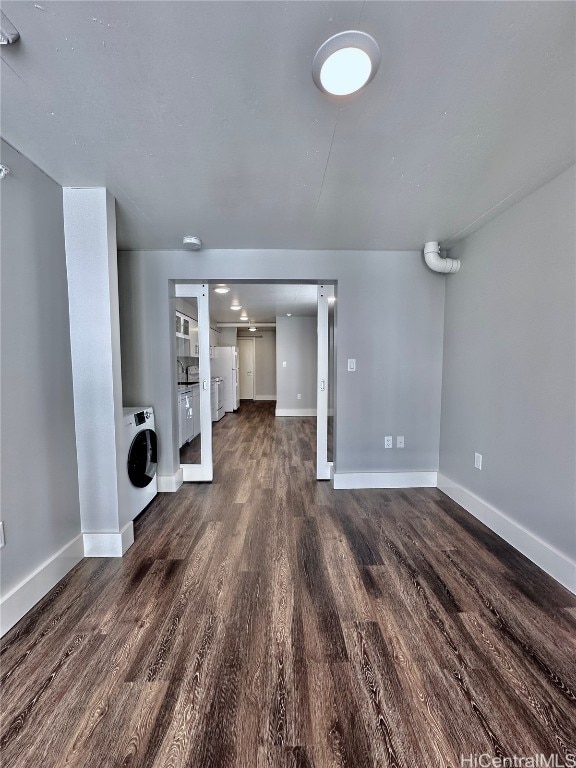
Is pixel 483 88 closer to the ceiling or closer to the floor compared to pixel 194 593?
closer to the ceiling

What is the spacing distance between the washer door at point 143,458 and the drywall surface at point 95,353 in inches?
9.9

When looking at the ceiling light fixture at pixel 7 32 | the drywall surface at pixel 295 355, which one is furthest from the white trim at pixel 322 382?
the drywall surface at pixel 295 355

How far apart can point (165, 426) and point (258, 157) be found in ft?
7.42

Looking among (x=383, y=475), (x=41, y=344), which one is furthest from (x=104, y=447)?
(x=383, y=475)

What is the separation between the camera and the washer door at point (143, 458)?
219 centimetres

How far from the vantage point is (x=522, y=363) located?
1927 millimetres

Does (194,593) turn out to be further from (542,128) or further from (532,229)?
(532,229)

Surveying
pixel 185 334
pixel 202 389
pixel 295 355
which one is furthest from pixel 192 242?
pixel 295 355

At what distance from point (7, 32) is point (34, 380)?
133cm

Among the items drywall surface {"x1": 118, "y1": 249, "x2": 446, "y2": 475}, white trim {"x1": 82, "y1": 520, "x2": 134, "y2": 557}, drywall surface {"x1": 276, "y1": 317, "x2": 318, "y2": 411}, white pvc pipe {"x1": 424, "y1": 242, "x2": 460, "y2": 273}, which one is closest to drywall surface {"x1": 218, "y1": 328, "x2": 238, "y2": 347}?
drywall surface {"x1": 276, "y1": 317, "x2": 318, "y2": 411}

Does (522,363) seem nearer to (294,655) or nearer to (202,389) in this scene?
(294,655)

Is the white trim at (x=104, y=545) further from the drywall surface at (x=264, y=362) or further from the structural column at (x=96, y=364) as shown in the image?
the drywall surface at (x=264, y=362)

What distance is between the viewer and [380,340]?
2.83 metres

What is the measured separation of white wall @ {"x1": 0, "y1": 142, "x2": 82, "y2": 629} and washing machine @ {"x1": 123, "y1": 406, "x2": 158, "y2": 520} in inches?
13.8
